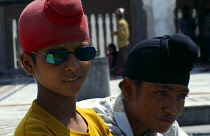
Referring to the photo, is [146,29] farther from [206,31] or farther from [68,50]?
[68,50]

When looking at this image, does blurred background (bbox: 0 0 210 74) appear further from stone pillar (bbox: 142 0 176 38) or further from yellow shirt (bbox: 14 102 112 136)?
yellow shirt (bbox: 14 102 112 136)

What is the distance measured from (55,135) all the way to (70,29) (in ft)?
1.48

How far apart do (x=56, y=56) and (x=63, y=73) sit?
8 centimetres

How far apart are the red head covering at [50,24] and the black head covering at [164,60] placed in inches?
20.5

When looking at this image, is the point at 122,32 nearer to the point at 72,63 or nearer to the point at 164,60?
the point at 164,60

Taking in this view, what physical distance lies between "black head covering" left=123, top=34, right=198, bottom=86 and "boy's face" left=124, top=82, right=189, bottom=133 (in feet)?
0.12

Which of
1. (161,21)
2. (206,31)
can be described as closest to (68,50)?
(161,21)

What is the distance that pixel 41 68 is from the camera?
6.95ft

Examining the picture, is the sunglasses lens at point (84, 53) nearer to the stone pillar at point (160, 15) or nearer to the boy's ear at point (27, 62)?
the boy's ear at point (27, 62)

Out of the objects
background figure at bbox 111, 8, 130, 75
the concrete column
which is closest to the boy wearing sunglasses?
background figure at bbox 111, 8, 130, 75

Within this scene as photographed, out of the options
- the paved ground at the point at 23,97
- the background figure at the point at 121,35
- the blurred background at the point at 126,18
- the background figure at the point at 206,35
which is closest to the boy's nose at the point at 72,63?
the paved ground at the point at 23,97

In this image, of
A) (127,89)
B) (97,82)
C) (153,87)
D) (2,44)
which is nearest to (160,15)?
(97,82)

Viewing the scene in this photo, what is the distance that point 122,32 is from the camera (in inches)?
499

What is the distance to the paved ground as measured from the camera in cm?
618
